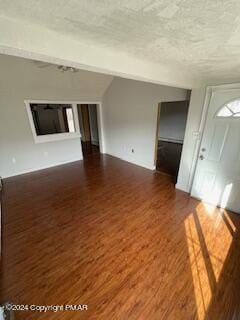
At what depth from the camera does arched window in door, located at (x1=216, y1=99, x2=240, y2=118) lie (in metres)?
2.26

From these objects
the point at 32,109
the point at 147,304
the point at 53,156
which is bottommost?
the point at 147,304

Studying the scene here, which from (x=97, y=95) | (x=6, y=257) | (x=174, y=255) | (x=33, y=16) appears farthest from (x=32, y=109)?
(x=174, y=255)

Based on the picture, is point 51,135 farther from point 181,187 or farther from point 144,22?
point 144,22

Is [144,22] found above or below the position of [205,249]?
above

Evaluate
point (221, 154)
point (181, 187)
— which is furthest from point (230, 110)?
point (181, 187)

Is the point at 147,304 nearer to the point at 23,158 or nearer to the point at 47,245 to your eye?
the point at 47,245

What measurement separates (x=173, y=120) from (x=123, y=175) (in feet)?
15.4

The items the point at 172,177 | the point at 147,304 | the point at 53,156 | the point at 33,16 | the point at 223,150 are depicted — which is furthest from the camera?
the point at 53,156

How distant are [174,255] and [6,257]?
2129mm

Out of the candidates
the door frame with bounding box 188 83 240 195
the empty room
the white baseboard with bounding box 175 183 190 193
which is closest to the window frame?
the empty room

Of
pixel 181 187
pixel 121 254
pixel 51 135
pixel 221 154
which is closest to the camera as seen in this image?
pixel 121 254

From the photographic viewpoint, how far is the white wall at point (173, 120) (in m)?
6.86

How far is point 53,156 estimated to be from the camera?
469 cm

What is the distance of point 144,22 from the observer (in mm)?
834
